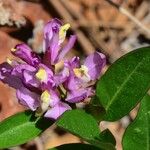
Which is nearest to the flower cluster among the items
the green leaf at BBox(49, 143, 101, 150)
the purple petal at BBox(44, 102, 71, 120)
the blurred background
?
the purple petal at BBox(44, 102, 71, 120)

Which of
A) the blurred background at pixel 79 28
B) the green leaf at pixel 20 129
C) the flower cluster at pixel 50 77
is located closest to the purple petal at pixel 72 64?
the flower cluster at pixel 50 77

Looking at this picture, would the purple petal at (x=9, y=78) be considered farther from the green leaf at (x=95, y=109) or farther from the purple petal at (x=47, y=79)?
the green leaf at (x=95, y=109)

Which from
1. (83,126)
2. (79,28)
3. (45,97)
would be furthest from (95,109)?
(79,28)

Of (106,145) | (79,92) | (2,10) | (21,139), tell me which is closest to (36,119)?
Answer: (21,139)

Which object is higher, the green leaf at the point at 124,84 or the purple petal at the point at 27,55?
the purple petal at the point at 27,55

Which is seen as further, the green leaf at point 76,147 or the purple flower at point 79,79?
the green leaf at point 76,147

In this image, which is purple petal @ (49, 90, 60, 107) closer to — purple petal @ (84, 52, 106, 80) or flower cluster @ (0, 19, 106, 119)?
flower cluster @ (0, 19, 106, 119)

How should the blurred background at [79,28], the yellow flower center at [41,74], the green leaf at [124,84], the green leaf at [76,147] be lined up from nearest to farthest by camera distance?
the yellow flower center at [41,74], the green leaf at [124,84], the green leaf at [76,147], the blurred background at [79,28]
